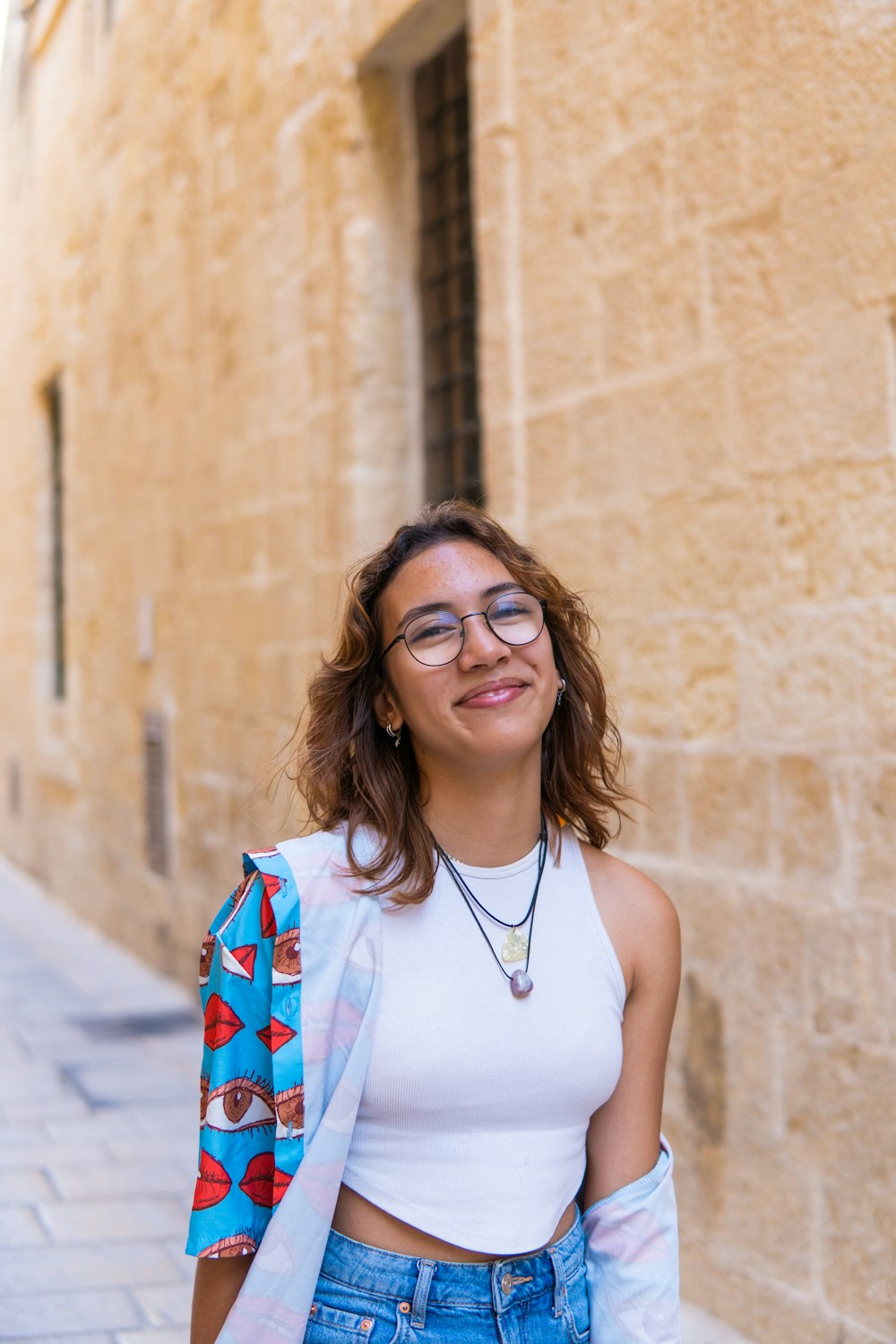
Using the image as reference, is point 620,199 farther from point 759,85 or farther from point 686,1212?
point 686,1212

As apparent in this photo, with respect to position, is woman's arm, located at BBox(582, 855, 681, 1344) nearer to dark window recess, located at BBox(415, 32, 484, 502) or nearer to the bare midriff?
the bare midriff

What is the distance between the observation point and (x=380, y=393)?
522 cm

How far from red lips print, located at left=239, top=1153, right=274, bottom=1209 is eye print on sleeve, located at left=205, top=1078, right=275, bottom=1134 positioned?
0.04m

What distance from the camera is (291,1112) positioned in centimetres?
150

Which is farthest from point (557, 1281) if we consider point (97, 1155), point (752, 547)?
point (97, 1155)

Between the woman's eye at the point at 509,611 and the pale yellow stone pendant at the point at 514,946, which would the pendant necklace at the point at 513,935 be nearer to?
the pale yellow stone pendant at the point at 514,946

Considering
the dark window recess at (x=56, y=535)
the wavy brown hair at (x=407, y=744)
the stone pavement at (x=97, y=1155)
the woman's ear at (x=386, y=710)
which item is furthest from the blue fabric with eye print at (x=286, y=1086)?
the dark window recess at (x=56, y=535)

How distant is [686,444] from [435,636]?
71.1 inches

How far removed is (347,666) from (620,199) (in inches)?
86.6

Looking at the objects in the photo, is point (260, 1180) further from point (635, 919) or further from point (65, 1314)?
point (65, 1314)

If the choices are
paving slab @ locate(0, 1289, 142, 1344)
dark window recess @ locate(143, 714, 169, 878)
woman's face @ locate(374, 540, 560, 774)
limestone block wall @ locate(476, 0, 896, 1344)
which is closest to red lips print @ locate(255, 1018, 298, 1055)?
woman's face @ locate(374, 540, 560, 774)

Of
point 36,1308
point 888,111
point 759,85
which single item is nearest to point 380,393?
point 759,85

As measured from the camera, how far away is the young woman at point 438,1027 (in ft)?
4.92

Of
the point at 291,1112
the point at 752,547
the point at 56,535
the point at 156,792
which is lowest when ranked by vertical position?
the point at 156,792
